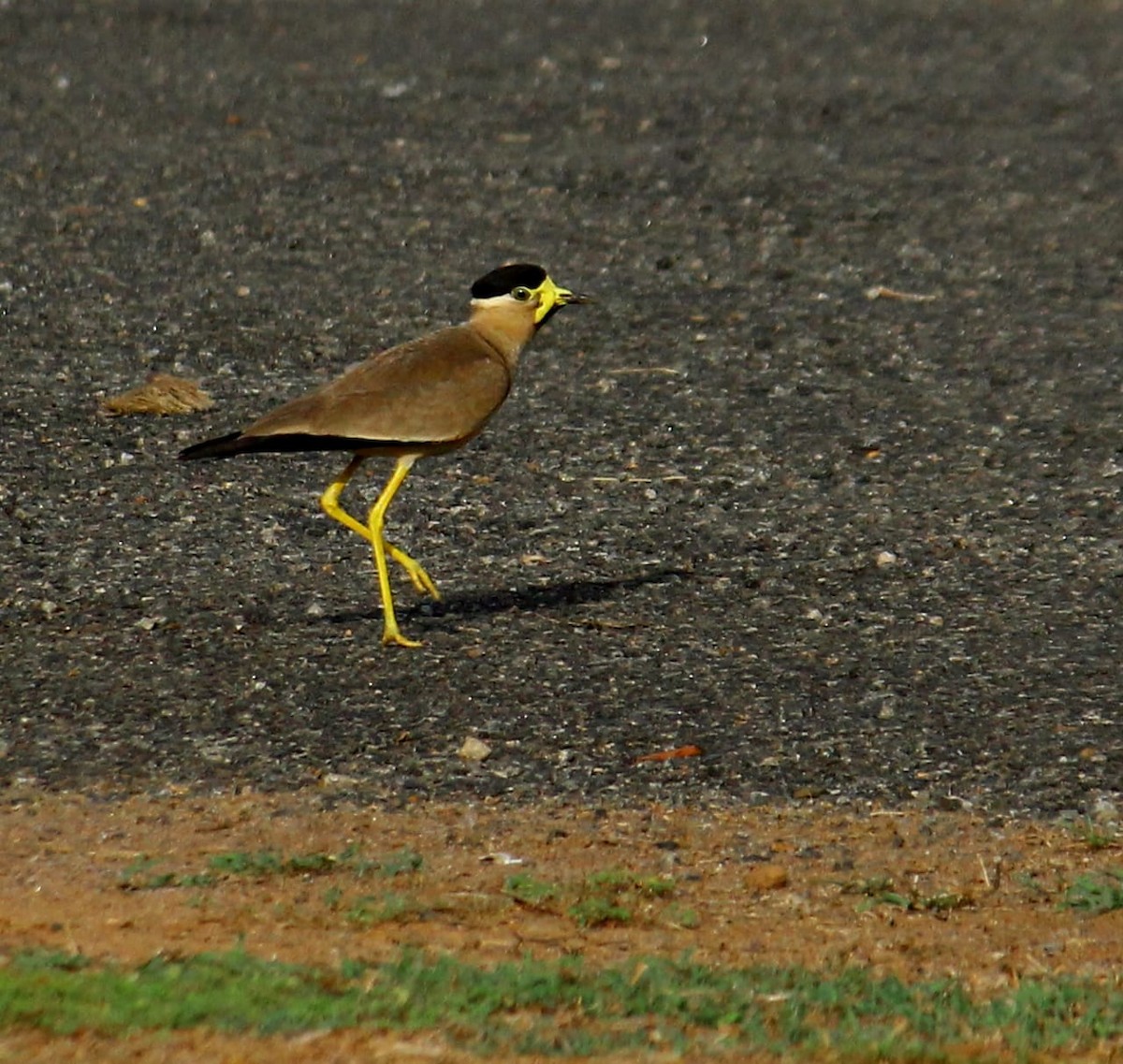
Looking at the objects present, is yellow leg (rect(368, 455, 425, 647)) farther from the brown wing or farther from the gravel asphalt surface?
the brown wing

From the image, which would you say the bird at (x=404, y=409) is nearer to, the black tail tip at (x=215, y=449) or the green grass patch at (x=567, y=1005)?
the black tail tip at (x=215, y=449)

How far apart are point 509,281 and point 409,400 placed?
0.88 m

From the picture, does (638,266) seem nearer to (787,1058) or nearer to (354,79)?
(354,79)

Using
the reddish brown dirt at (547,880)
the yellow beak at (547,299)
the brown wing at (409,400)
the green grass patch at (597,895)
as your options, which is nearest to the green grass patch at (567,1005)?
the reddish brown dirt at (547,880)

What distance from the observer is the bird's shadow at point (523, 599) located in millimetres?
7430

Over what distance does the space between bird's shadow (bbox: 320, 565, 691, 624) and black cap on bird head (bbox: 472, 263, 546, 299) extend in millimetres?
1081

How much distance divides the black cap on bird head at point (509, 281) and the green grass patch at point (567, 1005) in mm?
3689

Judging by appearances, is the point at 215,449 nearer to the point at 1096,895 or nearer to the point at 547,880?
the point at 547,880

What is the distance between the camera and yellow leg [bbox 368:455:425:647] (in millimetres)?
7016

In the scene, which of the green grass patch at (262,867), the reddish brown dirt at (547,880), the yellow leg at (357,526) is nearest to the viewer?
the reddish brown dirt at (547,880)

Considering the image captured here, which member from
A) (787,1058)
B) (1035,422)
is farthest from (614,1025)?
(1035,422)

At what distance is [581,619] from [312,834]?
1.99 m

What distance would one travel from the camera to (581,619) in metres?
7.37

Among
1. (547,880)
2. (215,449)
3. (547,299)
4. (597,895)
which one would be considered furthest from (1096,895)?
(547,299)
